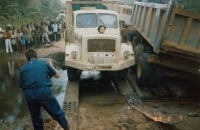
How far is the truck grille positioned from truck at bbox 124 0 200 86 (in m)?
1.12

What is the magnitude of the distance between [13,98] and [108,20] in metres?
4.03

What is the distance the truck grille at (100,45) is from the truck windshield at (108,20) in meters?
1.16

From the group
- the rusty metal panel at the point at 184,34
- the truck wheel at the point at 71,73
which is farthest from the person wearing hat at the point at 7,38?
the rusty metal panel at the point at 184,34

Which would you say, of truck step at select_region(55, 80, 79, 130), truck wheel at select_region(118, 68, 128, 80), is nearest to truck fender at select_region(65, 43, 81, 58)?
truck step at select_region(55, 80, 79, 130)

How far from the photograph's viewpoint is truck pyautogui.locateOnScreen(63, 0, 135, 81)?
681cm

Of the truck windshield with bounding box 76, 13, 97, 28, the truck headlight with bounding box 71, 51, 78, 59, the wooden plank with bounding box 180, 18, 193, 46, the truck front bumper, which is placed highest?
the wooden plank with bounding box 180, 18, 193, 46

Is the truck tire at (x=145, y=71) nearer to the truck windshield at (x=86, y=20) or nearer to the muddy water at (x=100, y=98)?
the muddy water at (x=100, y=98)

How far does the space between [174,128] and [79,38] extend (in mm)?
3900

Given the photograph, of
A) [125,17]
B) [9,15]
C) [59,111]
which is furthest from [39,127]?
[9,15]

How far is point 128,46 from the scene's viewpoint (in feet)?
25.1

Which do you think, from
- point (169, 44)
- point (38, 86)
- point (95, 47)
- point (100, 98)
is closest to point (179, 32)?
point (169, 44)

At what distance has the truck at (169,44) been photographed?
5508 millimetres

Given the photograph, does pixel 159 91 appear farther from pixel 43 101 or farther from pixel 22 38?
pixel 22 38

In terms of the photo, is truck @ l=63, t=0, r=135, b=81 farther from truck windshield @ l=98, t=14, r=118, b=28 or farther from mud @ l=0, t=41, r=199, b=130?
mud @ l=0, t=41, r=199, b=130
